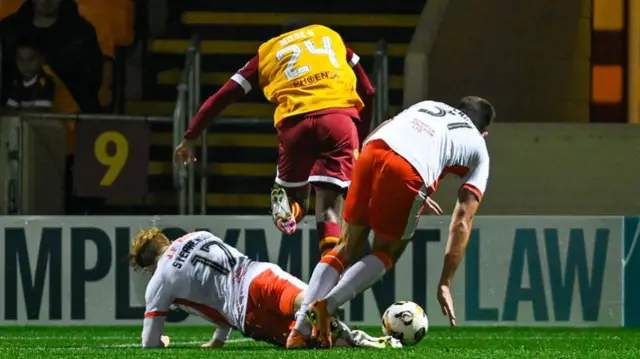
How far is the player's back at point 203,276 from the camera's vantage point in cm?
848

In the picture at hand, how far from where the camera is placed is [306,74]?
9.80 metres

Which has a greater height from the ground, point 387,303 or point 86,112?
point 86,112

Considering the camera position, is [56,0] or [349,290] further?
[56,0]

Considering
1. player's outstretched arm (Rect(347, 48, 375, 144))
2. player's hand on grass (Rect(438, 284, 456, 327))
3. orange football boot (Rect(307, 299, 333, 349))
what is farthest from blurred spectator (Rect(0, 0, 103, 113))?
player's hand on grass (Rect(438, 284, 456, 327))

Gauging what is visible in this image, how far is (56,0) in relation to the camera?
13648mm

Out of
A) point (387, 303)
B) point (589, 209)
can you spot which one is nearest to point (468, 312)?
point (387, 303)

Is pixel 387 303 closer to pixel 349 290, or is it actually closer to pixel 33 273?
pixel 33 273

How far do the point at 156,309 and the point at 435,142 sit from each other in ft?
5.42

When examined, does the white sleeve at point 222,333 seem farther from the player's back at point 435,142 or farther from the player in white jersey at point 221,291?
the player's back at point 435,142

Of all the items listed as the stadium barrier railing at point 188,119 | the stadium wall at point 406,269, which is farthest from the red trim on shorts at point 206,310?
the stadium barrier railing at point 188,119

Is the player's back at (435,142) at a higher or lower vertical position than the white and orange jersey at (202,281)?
higher

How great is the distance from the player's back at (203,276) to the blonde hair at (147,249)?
12 centimetres

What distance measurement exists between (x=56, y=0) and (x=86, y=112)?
37.9 inches

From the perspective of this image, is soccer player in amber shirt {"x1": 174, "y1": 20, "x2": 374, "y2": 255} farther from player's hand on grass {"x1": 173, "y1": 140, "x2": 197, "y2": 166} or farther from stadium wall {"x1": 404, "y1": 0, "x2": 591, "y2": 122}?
stadium wall {"x1": 404, "y1": 0, "x2": 591, "y2": 122}
